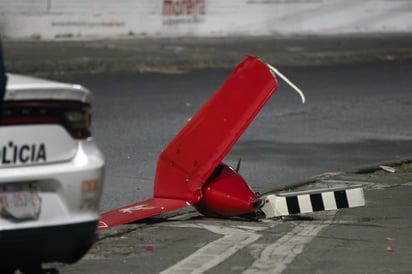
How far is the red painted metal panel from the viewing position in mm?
8523

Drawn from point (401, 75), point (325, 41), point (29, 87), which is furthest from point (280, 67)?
point (29, 87)

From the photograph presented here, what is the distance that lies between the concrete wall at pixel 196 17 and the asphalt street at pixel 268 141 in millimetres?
710

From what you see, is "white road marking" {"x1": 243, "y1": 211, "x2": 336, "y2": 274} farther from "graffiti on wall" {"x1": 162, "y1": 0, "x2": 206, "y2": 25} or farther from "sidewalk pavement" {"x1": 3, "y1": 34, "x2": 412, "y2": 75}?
"graffiti on wall" {"x1": 162, "y1": 0, "x2": 206, "y2": 25}

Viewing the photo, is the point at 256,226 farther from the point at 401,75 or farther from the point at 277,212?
the point at 401,75

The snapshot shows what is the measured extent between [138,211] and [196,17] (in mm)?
17359

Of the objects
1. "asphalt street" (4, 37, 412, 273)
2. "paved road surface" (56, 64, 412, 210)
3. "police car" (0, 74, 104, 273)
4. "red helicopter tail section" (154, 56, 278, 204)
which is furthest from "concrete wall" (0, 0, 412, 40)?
"police car" (0, 74, 104, 273)

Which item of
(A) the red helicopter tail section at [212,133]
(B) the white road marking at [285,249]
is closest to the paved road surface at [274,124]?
(A) the red helicopter tail section at [212,133]

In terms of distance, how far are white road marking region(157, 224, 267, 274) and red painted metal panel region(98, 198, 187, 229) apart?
163 millimetres

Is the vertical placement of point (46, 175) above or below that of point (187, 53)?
above

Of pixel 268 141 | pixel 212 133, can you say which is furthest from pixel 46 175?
pixel 268 141

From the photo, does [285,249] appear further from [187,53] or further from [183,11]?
[183,11]

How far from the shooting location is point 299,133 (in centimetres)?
1420

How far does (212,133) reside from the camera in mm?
8852

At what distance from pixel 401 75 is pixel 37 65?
21.3 ft
